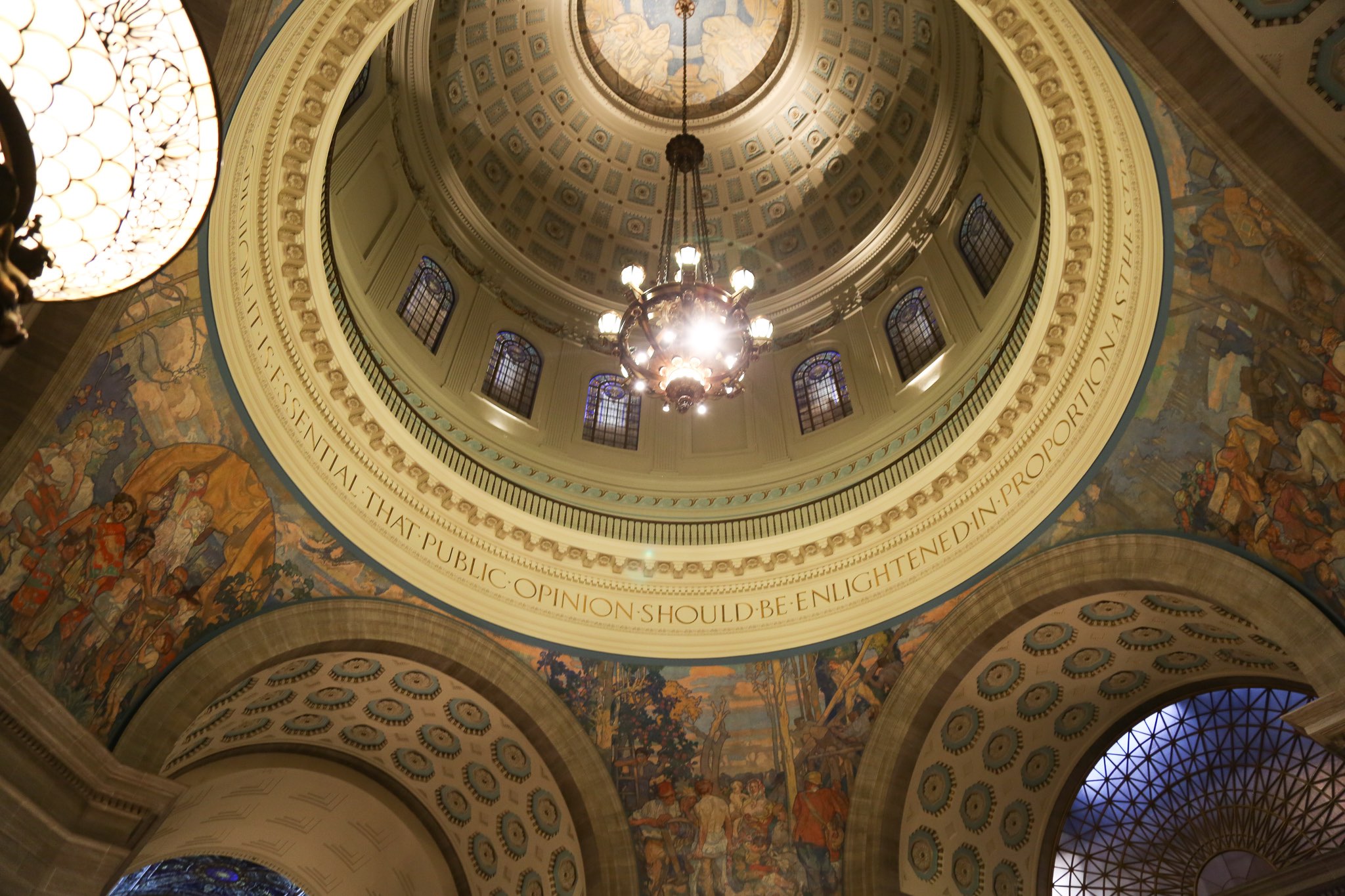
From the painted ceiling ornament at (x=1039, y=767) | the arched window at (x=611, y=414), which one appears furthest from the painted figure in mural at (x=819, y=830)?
the arched window at (x=611, y=414)

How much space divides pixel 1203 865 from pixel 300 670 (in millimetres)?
11476

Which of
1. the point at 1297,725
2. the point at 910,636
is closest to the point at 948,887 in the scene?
the point at 910,636

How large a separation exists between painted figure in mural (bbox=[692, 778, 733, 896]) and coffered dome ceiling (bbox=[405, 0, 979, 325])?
773 cm

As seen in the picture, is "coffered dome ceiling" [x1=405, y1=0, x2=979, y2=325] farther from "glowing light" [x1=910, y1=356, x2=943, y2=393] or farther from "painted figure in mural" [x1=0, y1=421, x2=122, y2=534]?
"painted figure in mural" [x1=0, y1=421, x2=122, y2=534]

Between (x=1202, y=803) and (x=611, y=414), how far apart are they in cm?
978

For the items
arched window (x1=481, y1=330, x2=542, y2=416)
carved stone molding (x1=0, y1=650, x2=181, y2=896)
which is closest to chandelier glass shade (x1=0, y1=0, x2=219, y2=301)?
carved stone molding (x1=0, y1=650, x2=181, y2=896)

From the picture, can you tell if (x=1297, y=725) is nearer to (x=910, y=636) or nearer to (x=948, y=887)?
(x=910, y=636)

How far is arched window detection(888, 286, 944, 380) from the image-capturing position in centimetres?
1440

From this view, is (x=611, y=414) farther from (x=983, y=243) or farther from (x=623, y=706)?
(x=983, y=243)

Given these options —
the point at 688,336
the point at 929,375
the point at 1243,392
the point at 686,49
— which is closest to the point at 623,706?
the point at 688,336

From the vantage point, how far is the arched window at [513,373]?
14797 millimetres

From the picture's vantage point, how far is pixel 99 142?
430cm

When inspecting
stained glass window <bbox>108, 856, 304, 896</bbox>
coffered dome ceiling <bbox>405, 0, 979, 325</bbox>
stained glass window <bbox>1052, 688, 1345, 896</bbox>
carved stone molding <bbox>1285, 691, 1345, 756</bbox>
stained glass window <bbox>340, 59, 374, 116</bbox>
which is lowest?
carved stone molding <bbox>1285, 691, 1345, 756</bbox>

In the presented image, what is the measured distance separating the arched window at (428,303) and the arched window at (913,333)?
22.2 feet
